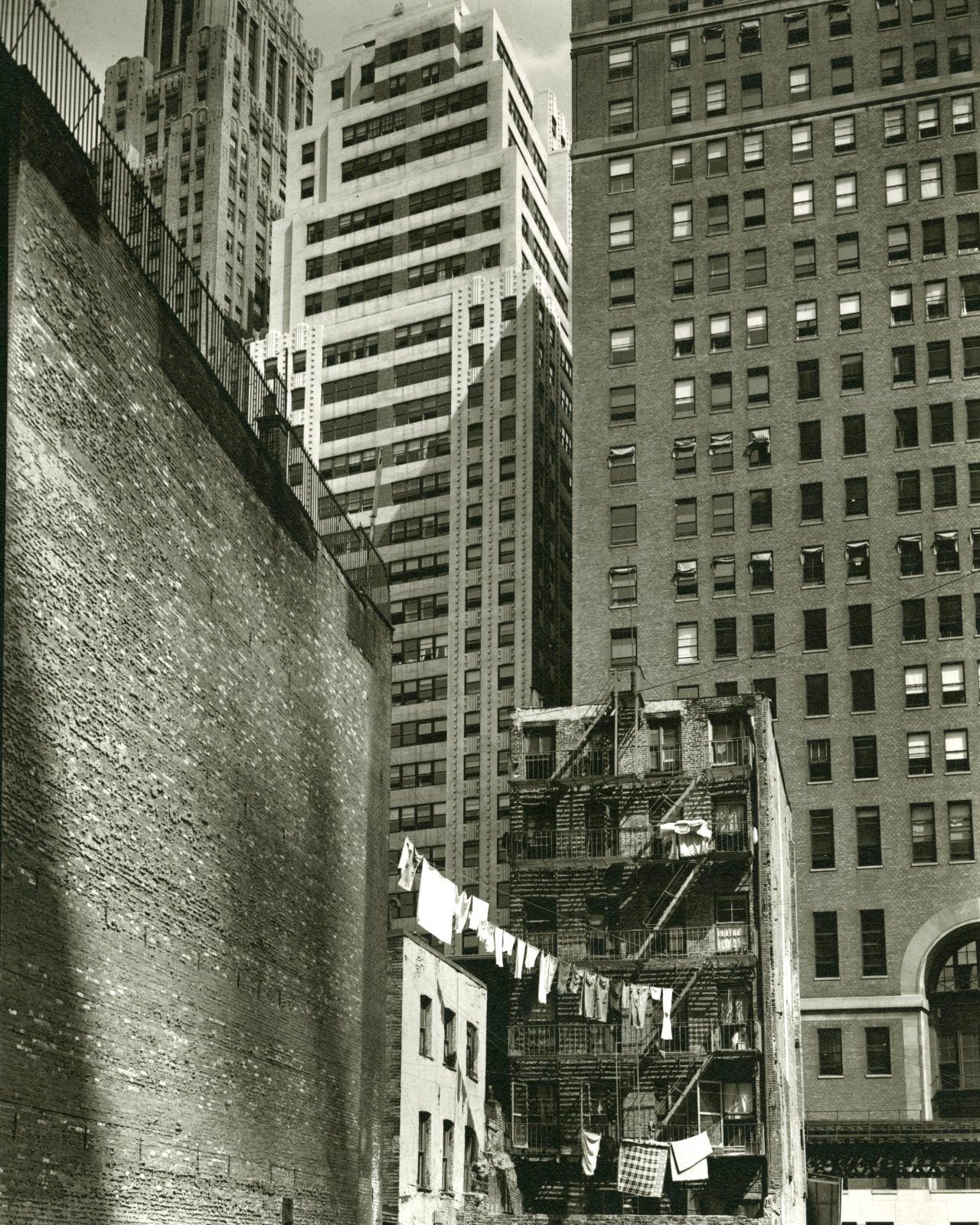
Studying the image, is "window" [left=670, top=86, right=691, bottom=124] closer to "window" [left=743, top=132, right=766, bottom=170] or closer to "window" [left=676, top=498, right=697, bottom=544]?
"window" [left=743, top=132, right=766, bottom=170]

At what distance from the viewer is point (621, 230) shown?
371 feet

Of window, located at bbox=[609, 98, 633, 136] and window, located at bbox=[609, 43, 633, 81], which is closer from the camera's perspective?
window, located at bbox=[609, 98, 633, 136]

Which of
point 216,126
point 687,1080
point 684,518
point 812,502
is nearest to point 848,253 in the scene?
point 812,502

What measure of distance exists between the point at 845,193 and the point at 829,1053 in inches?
1989

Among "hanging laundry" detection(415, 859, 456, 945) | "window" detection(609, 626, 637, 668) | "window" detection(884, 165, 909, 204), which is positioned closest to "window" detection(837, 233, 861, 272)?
"window" detection(884, 165, 909, 204)

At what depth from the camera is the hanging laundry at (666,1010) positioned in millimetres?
65375

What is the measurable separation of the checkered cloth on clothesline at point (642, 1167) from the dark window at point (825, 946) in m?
25.0

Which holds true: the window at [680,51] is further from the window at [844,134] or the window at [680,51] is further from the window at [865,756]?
the window at [865,756]

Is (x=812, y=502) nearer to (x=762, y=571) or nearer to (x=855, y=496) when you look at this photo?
(x=855, y=496)

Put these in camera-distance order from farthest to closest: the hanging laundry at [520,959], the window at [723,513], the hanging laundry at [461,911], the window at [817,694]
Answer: the window at [723,513]
the window at [817,694]
the hanging laundry at [520,959]
the hanging laundry at [461,911]

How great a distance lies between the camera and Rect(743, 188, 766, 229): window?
110625 millimetres

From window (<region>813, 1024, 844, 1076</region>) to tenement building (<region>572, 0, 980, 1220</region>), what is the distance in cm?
23

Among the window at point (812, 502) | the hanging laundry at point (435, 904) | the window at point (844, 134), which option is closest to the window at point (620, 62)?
the window at point (844, 134)

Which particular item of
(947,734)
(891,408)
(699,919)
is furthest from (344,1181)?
(891,408)
